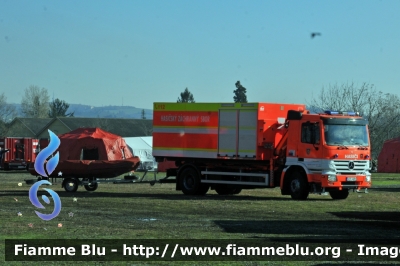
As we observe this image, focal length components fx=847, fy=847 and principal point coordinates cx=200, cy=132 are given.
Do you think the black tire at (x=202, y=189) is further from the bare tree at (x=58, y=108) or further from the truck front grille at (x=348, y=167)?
the bare tree at (x=58, y=108)

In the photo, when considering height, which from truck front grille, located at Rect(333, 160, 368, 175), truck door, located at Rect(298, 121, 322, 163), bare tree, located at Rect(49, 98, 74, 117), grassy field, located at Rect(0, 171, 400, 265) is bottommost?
grassy field, located at Rect(0, 171, 400, 265)

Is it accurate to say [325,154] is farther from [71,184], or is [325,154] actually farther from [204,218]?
[71,184]

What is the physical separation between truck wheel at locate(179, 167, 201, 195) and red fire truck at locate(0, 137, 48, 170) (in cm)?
3808

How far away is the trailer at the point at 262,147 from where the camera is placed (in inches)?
1109

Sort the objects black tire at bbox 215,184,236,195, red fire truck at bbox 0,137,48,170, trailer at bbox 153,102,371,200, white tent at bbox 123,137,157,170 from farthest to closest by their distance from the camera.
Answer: white tent at bbox 123,137,157,170 < red fire truck at bbox 0,137,48,170 < black tire at bbox 215,184,236,195 < trailer at bbox 153,102,371,200

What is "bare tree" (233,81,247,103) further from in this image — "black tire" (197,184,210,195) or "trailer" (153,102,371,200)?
"black tire" (197,184,210,195)

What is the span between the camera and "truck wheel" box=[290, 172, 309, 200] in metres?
28.5

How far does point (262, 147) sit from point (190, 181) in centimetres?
351

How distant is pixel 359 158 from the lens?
93.3ft

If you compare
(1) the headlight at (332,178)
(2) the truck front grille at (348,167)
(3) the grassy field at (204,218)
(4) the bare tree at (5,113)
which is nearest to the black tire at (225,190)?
(3) the grassy field at (204,218)

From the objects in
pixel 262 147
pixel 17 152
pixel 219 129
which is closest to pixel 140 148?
pixel 17 152

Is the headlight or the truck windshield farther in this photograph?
the truck windshield

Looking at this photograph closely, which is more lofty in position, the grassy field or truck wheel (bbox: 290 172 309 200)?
truck wheel (bbox: 290 172 309 200)

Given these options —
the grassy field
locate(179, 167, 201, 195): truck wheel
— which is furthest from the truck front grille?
locate(179, 167, 201, 195): truck wheel
